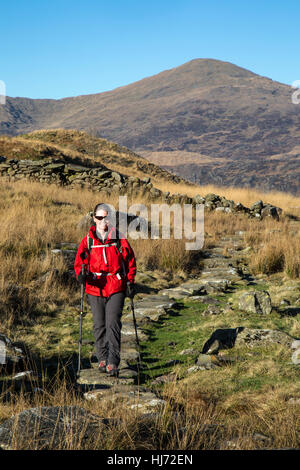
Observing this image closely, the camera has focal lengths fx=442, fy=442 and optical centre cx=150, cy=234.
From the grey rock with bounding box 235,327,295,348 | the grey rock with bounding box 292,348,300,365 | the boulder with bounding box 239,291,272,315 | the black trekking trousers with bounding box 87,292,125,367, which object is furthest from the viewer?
the boulder with bounding box 239,291,272,315

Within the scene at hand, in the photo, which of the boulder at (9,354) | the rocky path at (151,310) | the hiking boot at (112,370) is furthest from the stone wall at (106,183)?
the hiking boot at (112,370)

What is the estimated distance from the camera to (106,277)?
464 centimetres

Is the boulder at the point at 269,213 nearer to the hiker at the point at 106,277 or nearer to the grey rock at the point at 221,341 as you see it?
the grey rock at the point at 221,341

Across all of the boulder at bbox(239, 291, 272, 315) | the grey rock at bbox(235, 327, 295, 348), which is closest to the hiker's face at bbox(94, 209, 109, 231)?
the grey rock at bbox(235, 327, 295, 348)

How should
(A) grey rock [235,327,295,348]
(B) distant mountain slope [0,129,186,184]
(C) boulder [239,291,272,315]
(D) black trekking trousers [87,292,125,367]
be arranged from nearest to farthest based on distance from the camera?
1. (D) black trekking trousers [87,292,125,367]
2. (A) grey rock [235,327,295,348]
3. (C) boulder [239,291,272,315]
4. (B) distant mountain slope [0,129,186,184]

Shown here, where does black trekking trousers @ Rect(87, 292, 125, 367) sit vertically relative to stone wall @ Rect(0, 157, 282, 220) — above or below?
below

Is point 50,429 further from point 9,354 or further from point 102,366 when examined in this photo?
point 9,354

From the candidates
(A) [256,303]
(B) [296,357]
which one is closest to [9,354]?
(B) [296,357]

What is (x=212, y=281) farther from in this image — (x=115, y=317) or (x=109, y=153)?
(x=109, y=153)

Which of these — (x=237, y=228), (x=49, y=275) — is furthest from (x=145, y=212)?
(x=49, y=275)

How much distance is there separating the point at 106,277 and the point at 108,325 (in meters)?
0.50

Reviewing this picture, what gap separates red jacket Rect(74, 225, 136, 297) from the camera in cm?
460

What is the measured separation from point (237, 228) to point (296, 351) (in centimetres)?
1071

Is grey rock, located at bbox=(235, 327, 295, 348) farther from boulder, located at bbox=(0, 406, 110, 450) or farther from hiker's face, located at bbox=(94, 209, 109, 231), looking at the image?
boulder, located at bbox=(0, 406, 110, 450)
